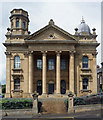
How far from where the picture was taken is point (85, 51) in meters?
32.1

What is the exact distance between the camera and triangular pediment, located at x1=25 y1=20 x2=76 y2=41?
101 ft

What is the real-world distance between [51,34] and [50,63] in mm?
5800

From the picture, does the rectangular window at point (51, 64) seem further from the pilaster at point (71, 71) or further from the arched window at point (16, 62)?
the arched window at point (16, 62)

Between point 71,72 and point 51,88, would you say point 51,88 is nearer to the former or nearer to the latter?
point 51,88

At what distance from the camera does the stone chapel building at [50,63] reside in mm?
30453

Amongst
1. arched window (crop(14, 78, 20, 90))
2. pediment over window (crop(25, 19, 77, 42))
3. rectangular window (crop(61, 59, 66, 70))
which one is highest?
pediment over window (crop(25, 19, 77, 42))

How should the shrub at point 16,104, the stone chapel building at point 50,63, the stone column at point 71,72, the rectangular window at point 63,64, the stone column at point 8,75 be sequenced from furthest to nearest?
the rectangular window at point 63,64, the stone column at point 8,75, the stone chapel building at point 50,63, the stone column at point 71,72, the shrub at point 16,104

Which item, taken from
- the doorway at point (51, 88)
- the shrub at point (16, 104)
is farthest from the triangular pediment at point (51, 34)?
the shrub at point (16, 104)

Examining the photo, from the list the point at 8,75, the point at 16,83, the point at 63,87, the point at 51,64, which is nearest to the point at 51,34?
the point at 51,64

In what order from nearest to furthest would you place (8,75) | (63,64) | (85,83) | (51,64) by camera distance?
(8,75), (85,83), (51,64), (63,64)

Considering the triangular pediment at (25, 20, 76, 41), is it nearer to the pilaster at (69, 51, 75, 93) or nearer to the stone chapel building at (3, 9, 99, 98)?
the stone chapel building at (3, 9, 99, 98)

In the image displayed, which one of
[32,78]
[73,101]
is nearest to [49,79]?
[32,78]

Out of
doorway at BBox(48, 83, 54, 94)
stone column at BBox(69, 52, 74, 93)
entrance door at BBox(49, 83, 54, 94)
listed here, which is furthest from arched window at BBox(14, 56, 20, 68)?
stone column at BBox(69, 52, 74, 93)

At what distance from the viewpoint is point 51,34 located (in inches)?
1232
